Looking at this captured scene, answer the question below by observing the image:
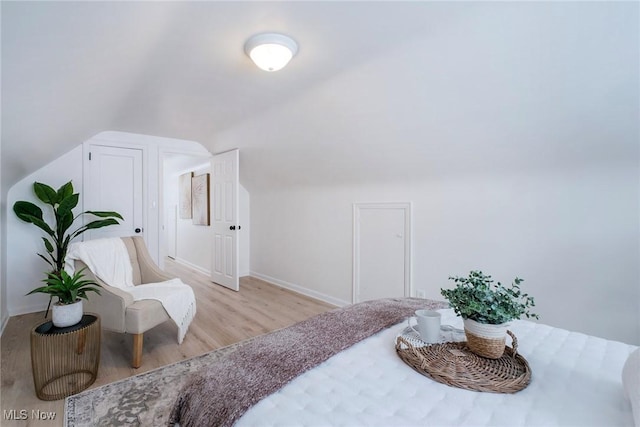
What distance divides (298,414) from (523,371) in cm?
75

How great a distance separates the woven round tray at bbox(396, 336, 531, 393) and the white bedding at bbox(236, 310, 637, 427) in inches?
0.9

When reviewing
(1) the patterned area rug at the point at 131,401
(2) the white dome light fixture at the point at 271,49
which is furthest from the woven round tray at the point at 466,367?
Result: (2) the white dome light fixture at the point at 271,49

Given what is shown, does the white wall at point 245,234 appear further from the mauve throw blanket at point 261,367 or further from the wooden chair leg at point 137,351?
the mauve throw blanket at point 261,367

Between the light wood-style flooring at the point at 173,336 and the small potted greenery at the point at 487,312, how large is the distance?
214cm

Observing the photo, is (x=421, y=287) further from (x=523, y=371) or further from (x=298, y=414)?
(x=298, y=414)

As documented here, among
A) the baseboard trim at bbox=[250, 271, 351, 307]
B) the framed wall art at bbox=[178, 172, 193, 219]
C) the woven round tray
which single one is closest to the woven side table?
the woven round tray

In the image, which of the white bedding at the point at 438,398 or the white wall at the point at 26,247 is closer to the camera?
the white bedding at the point at 438,398

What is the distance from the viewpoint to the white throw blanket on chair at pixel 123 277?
233cm

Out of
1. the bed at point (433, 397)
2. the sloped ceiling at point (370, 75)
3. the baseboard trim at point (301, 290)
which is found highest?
the sloped ceiling at point (370, 75)

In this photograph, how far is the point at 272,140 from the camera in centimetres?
337

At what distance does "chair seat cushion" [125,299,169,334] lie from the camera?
2.09 metres

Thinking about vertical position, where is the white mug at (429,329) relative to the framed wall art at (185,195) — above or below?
below

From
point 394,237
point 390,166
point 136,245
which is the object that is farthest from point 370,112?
point 136,245

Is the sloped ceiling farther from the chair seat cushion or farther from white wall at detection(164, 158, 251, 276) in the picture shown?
white wall at detection(164, 158, 251, 276)
